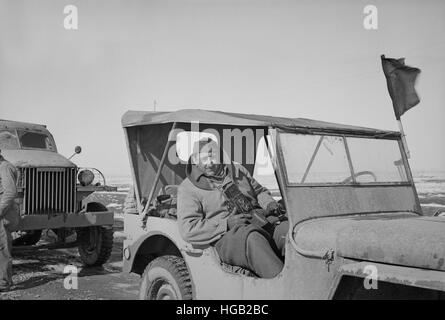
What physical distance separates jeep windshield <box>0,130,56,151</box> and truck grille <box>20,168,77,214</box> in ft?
3.31

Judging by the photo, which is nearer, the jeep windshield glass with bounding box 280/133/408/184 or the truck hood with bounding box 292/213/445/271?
the truck hood with bounding box 292/213/445/271

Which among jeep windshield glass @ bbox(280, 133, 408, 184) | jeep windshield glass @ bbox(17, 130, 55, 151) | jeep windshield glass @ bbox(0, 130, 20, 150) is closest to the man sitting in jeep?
jeep windshield glass @ bbox(280, 133, 408, 184)

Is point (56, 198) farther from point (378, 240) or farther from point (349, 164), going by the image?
point (378, 240)

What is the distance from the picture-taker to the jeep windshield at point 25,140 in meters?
7.79

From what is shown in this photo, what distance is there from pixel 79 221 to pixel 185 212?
4.02m

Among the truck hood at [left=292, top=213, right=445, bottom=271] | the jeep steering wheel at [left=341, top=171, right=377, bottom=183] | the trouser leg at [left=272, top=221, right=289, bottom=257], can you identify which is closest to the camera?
the truck hood at [left=292, top=213, right=445, bottom=271]

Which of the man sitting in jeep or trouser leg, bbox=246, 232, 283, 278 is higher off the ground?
the man sitting in jeep

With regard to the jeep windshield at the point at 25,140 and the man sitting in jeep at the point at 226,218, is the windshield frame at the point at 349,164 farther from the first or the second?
the jeep windshield at the point at 25,140

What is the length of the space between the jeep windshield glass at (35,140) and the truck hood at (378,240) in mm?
6235

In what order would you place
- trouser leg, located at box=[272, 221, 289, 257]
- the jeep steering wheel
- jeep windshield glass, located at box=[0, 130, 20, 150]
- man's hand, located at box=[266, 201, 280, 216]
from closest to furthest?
the jeep steering wheel, trouser leg, located at box=[272, 221, 289, 257], man's hand, located at box=[266, 201, 280, 216], jeep windshield glass, located at box=[0, 130, 20, 150]

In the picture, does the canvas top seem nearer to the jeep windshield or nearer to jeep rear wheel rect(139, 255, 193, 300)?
jeep rear wheel rect(139, 255, 193, 300)

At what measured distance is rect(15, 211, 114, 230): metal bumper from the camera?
6.74 m

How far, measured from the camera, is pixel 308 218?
3.13 metres

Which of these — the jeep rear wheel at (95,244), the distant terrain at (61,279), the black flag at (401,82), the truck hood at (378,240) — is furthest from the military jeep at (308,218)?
the jeep rear wheel at (95,244)
